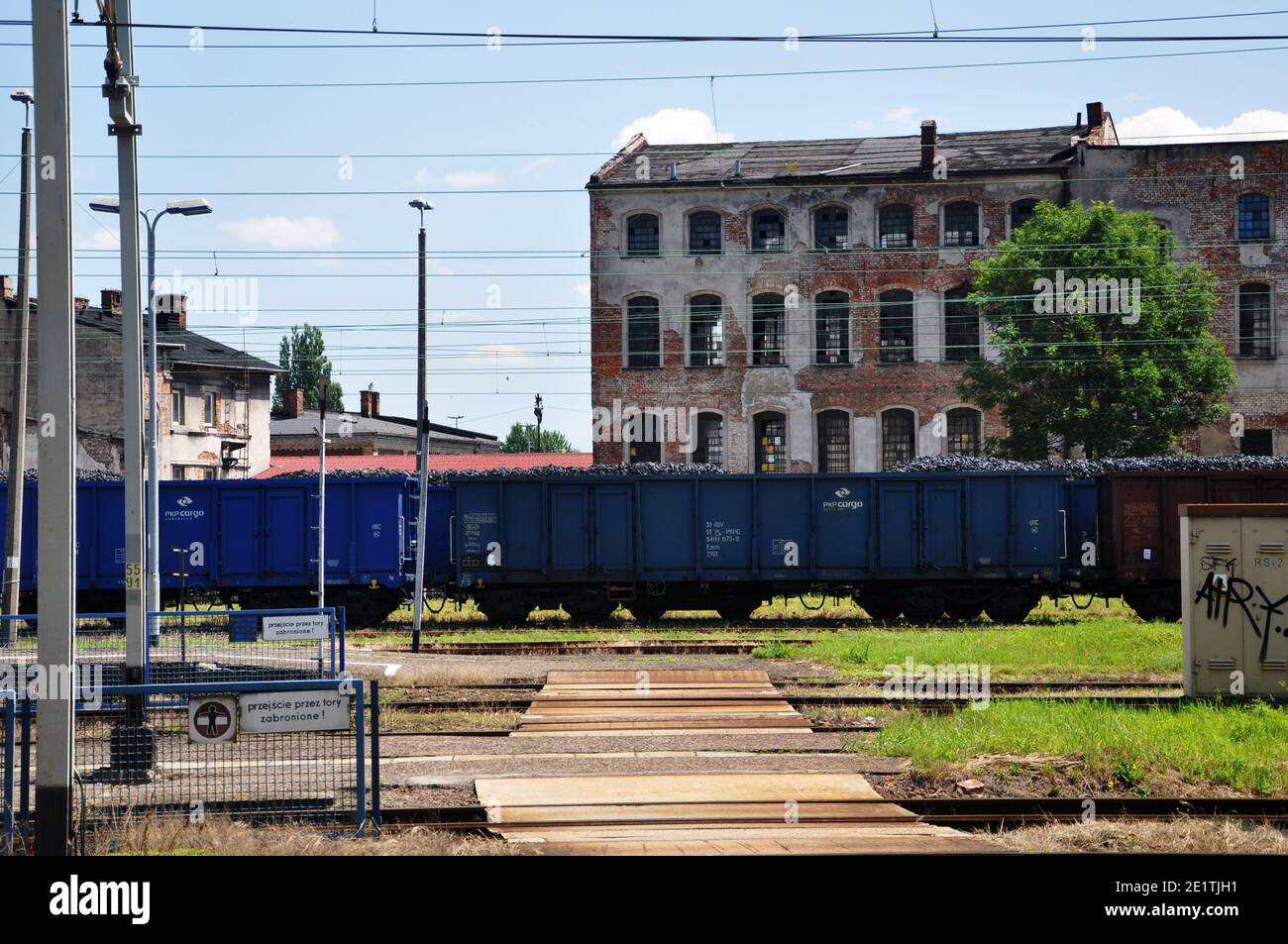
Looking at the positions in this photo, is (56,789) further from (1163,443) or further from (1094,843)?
(1163,443)

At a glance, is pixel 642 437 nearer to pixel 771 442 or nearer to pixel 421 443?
pixel 771 442

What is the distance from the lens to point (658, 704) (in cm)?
1608

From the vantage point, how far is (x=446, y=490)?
1053 inches

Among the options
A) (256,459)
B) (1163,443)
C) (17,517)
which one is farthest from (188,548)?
(256,459)

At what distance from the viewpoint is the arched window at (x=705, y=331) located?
46594 mm

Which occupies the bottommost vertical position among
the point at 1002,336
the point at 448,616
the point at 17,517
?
the point at 448,616

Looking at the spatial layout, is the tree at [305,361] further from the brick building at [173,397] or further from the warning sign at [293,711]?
the warning sign at [293,711]

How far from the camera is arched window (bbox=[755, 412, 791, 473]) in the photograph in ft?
152

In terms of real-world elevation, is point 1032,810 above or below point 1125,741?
below

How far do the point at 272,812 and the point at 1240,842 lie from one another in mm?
7083

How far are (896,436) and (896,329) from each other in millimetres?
3839

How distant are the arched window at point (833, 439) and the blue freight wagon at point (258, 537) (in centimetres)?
2244

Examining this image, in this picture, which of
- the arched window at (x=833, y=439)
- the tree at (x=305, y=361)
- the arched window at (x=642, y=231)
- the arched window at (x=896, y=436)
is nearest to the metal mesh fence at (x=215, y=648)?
the arched window at (x=833, y=439)

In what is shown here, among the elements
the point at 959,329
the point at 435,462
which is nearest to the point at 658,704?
the point at 959,329
